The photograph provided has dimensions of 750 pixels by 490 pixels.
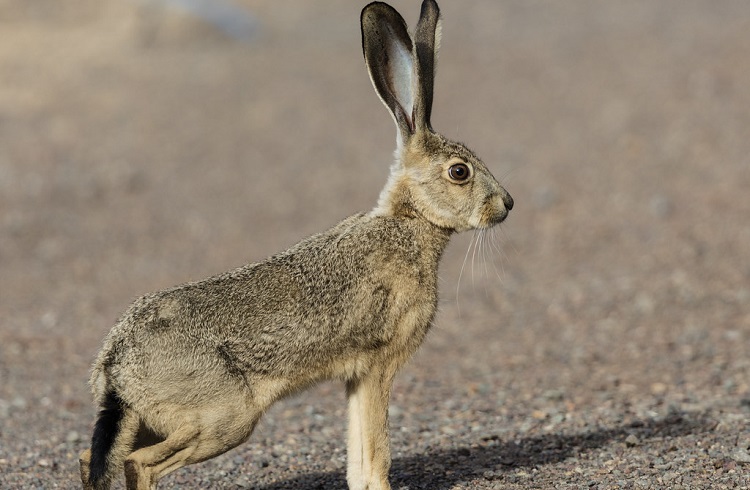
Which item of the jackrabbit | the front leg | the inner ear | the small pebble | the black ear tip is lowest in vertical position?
the small pebble

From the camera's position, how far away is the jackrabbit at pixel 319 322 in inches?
229

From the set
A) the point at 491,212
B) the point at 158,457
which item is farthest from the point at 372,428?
the point at 491,212

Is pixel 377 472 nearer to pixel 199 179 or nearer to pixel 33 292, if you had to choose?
pixel 33 292

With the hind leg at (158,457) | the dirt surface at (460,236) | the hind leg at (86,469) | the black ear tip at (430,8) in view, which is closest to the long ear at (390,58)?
the black ear tip at (430,8)

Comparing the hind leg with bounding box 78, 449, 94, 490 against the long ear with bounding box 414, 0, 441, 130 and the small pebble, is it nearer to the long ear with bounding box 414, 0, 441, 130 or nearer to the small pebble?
the long ear with bounding box 414, 0, 441, 130

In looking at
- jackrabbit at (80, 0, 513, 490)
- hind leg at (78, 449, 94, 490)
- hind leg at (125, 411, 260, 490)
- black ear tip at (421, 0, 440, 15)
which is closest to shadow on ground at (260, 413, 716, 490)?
jackrabbit at (80, 0, 513, 490)

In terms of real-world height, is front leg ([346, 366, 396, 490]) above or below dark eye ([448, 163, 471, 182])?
below

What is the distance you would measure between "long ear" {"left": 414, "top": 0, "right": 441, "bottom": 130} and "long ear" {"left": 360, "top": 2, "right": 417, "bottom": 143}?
5 centimetres

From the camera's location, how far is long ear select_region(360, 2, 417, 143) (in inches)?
268

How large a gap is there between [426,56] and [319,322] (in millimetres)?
1907

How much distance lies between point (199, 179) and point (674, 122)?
7715mm

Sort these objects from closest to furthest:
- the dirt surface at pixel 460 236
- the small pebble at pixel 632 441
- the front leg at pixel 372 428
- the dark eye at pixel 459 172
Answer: the front leg at pixel 372 428 < the dark eye at pixel 459 172 < the small pebble at pixel 632 441 < the dirt surface at pixel 460 236

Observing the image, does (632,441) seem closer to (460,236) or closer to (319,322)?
(319,322)

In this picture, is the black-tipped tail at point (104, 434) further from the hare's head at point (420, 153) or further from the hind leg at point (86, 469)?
the hare's head at point (420, 153)
